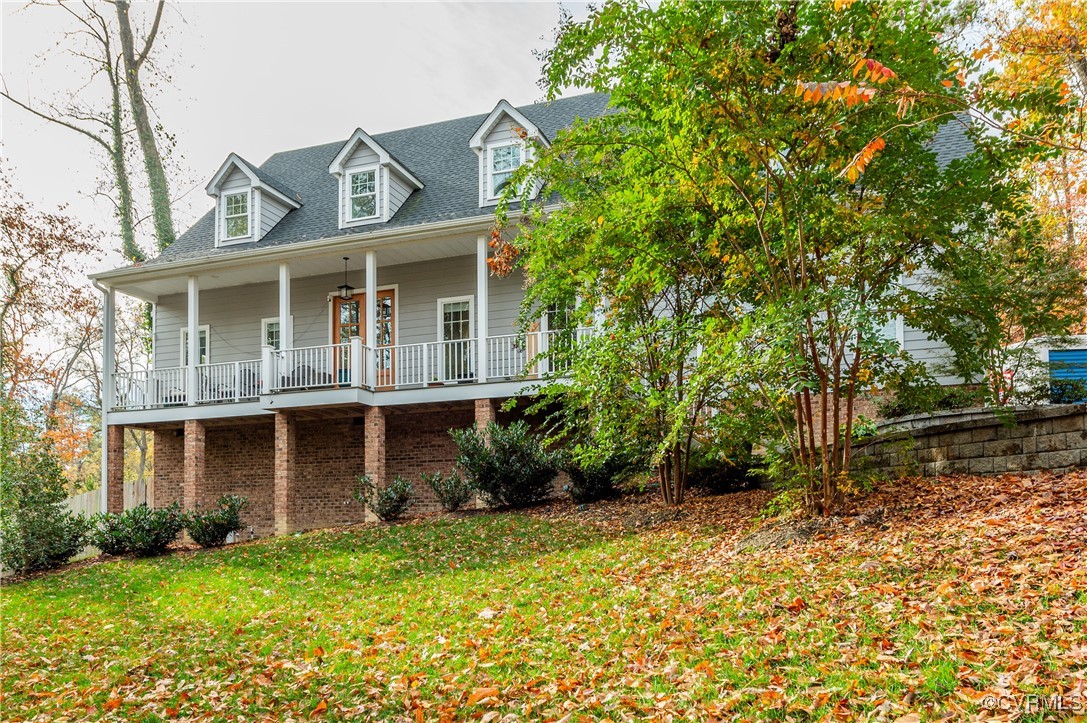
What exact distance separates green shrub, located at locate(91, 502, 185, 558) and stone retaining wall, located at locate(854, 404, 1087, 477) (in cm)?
1091

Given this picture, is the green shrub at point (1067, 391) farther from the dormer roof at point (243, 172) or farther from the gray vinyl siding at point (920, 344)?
the dormer roof at point (243, 172)

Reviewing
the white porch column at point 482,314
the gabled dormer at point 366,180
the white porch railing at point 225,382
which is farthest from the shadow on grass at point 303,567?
the gabled dormer at point 366,180

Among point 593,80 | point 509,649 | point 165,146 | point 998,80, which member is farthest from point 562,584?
point 165,146

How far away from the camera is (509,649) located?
5.48m

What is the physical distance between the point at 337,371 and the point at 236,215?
544cm

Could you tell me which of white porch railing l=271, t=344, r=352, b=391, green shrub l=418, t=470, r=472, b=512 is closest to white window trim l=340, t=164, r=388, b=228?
white porch railing l=271, t=344, r=352, b=391

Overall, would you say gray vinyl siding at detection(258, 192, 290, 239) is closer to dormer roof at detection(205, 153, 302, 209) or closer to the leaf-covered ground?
dormer roof at detection(205, 153, 302, 209)

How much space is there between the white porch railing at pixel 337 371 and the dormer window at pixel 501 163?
3.23 metres

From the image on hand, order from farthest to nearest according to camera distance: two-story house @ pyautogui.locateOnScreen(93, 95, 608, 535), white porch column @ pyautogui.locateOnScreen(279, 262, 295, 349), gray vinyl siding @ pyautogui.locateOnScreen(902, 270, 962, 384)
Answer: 1. white porch column @ pyautogui.locateOnScreen(279, 262, 295, 349)
2. two-story house @ pyautogui.locateOnScreen(93, 95, 608, 535)
3. gray vinyl siding @ pyautogui.locateOnScreen(902, 270, 962, 384)

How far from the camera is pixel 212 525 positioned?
13.1 m

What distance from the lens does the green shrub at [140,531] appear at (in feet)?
42.4

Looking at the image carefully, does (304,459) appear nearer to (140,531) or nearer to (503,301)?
(140,531)

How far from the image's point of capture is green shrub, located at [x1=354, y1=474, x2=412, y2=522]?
13.0m

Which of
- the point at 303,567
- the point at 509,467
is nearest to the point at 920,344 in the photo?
the point at 509,467
